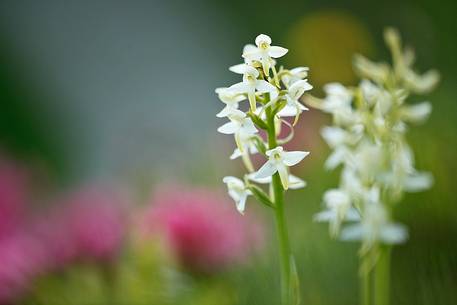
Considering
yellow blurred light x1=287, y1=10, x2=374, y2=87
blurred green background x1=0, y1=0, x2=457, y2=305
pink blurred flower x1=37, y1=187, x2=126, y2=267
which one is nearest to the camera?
pink blurred flower x1=37, y1=187, x2=126, y2=267

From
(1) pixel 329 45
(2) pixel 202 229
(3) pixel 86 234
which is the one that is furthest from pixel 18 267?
(1) pixel 329 45

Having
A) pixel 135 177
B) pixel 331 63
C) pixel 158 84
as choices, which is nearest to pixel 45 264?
pixel 135 177

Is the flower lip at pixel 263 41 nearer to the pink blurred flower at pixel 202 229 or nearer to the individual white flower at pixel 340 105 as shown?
the individual white flower at pixel 340 105

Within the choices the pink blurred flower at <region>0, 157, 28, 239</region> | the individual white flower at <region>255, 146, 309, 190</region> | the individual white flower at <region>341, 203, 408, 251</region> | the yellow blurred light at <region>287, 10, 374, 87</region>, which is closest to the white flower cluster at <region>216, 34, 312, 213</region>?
the individual white flower at <region>255, 146, 309, 190</region>

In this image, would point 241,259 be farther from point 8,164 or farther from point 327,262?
point 8,164

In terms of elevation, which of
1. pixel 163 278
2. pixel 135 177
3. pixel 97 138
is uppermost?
pixel 97 138

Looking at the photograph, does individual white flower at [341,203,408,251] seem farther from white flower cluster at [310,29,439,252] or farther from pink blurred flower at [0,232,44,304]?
pink blurred flower at [0,232,44,304]
